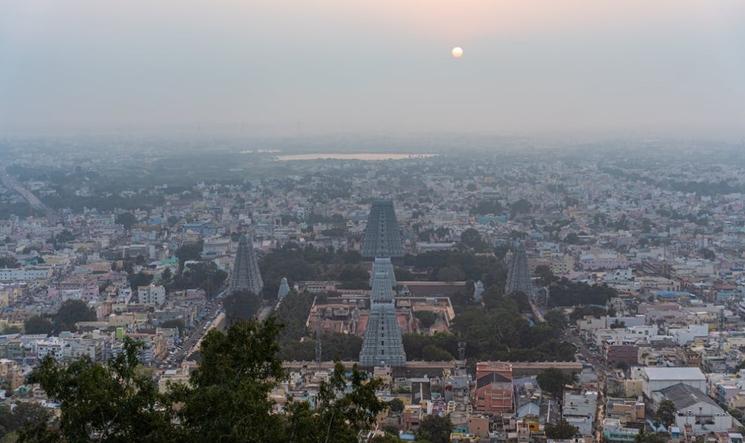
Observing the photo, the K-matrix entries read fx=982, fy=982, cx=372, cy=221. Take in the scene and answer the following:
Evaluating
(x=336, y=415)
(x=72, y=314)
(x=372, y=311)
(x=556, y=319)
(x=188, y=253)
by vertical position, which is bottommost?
(x=188, y=253)

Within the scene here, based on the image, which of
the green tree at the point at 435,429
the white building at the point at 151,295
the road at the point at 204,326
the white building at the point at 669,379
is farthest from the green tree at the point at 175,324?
the white building at the point at 669,379

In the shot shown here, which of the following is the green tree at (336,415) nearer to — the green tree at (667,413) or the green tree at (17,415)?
the green tree at (17,415)

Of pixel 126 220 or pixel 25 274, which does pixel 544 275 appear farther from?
pixel 126 220

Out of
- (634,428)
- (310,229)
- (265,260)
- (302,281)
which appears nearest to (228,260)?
(265,260)

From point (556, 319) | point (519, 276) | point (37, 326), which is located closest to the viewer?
point (37, 326)

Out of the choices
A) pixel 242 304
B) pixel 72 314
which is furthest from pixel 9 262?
pixel 242 304

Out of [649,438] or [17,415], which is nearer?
[649,438]
